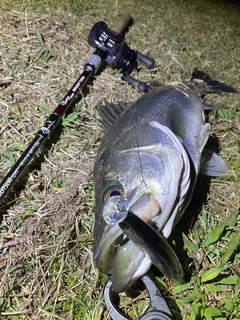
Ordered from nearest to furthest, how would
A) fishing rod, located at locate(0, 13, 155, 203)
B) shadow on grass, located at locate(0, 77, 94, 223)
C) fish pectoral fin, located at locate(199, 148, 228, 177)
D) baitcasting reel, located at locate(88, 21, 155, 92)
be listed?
shadow on grass, located at locate(0, 77, 94, 223)
fish pectoral fin, located at locate(199, 148, 228, 177)
fishing rod, located at locate(0, 13, 155, 203)
baitcasting reel, located at locate(88, 21, 155, 92)

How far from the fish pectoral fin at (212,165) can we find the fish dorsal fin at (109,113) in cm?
74

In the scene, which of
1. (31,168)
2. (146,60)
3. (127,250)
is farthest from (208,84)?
(127,250)

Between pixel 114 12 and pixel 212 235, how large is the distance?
9.71 ft

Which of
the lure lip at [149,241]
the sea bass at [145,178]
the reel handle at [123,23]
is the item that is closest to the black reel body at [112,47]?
the reel handle at [123,23]

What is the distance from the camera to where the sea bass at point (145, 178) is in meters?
2.19

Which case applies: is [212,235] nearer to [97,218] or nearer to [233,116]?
[97,218]

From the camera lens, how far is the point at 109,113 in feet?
10.6

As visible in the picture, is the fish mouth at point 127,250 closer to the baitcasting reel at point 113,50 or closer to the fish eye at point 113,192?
the fish eye at point 113,192

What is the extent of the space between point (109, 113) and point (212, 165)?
91 centimetres

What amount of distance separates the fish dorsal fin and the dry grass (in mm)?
227

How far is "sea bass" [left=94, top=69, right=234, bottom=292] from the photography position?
7.18ft

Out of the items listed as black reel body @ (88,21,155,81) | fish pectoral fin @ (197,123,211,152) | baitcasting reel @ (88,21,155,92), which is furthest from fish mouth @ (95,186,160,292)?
black reel body @ (88,21,155,81)

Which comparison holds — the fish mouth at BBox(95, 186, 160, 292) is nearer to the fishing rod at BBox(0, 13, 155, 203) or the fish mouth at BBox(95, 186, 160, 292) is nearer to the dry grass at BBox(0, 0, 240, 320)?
the dry grass at BBox(0, 0, 240, 320)

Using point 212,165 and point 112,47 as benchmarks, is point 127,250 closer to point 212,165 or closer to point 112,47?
point 212,165
